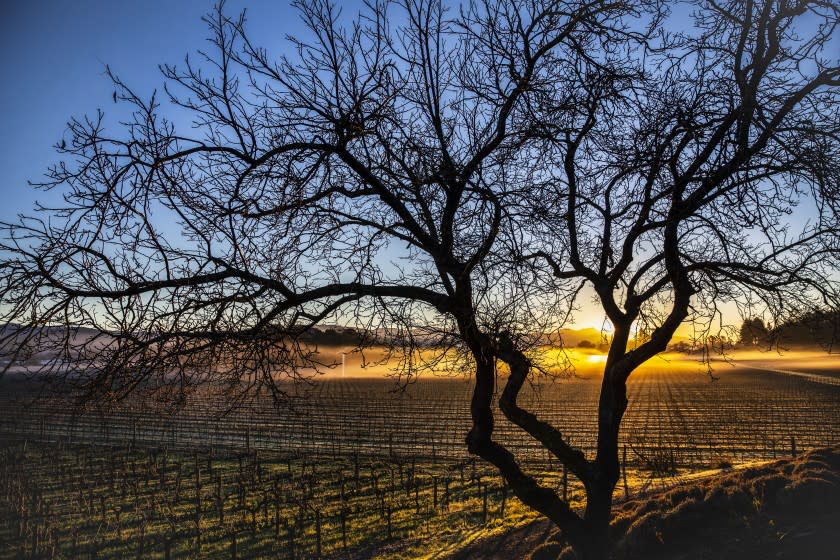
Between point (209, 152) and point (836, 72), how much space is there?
480 centimetres

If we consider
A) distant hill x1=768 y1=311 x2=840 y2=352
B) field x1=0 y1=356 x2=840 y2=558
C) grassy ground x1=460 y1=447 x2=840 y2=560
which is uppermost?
distant hill x1=768 y1=311 x2=840 y2=352

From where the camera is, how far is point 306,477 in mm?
19141

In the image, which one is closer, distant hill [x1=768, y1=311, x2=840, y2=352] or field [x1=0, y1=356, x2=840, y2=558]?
distant hill [x1=768, y1=311, x2=840, y2=352]

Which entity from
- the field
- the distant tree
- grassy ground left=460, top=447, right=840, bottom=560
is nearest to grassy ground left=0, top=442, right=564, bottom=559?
the field

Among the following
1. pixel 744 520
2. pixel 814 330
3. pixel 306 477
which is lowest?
pixel 306 477

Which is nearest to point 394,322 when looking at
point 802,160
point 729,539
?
point 802,160

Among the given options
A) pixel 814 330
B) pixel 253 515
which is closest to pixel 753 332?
pixel 814 330

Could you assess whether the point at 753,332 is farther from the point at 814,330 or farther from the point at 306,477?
the point at 306,477

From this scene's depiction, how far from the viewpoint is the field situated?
1221cm

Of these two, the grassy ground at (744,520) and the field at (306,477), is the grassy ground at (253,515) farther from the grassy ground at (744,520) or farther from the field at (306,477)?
the grassy ground at (744,520)

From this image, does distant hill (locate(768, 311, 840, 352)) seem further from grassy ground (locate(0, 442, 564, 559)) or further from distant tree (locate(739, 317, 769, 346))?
grassy ground (locate(0, 442, 564, 559))

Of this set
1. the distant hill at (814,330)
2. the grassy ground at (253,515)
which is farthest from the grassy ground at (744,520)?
the grassy ground at (253,515)

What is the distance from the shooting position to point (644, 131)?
4.82 m

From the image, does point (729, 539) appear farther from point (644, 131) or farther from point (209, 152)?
point (209, 152)
